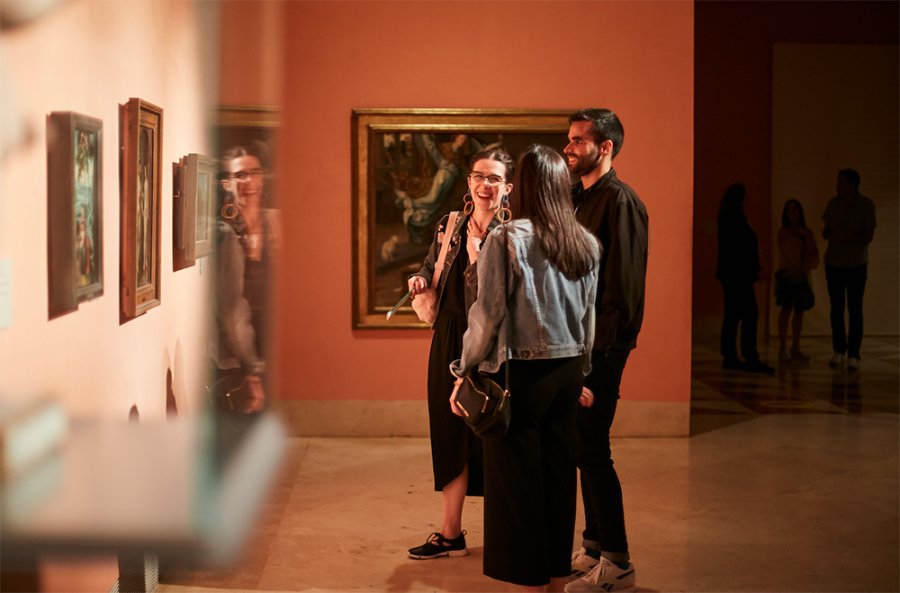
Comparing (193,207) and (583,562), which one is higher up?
(193,207)

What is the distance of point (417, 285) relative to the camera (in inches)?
178

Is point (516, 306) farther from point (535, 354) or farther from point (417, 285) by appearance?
point (417, 285)

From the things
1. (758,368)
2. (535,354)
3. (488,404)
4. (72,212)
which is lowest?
(758,368)

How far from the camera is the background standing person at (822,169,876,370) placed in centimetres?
1124

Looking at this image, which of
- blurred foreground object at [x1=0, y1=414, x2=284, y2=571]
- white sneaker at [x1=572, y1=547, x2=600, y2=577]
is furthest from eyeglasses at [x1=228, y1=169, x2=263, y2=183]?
white sneaker at [x1=572, y1=547, x2=600, y2=577]

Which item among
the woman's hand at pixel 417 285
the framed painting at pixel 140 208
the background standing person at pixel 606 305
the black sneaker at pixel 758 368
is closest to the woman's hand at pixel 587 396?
the background standing person at pixel 606 305

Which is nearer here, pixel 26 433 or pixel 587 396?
pixel 26 433

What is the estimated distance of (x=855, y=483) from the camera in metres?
6.55

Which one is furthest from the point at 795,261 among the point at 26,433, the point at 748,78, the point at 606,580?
the point at 26,433

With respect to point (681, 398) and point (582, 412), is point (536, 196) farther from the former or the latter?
point (681, 398)

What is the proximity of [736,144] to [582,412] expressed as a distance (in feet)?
35.1

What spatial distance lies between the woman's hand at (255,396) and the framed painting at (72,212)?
0.26 ft

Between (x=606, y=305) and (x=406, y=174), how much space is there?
3795 millimetres

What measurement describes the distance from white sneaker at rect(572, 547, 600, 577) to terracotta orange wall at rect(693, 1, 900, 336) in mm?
10069
